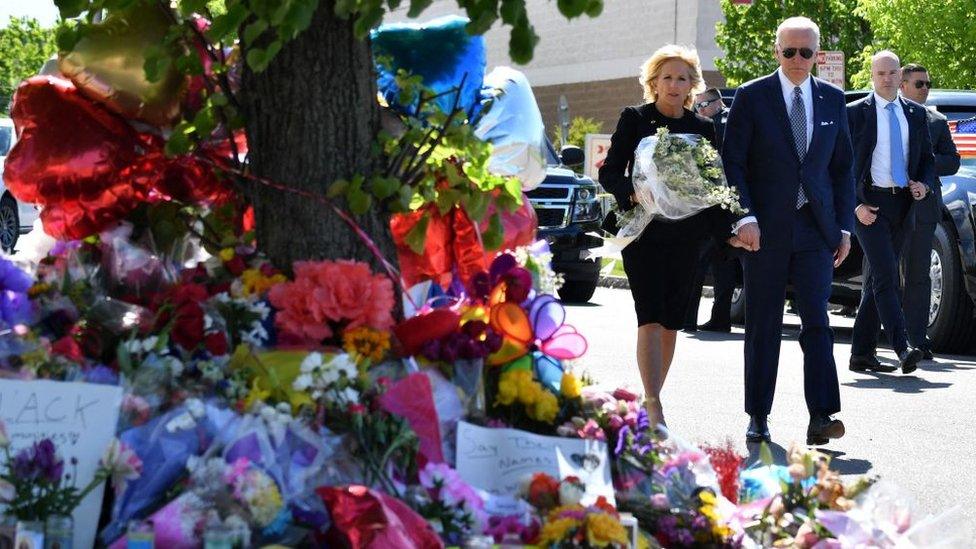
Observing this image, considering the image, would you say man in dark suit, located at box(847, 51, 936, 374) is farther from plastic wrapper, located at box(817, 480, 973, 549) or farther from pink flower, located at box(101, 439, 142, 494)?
pink flower, located at box(101, 439, 142, 494)

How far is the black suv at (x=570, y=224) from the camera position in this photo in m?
17.1

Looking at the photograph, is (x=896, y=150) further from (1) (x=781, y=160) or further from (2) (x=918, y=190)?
(1) (x=781, y=160)

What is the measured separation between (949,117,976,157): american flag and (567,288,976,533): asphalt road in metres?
1.72

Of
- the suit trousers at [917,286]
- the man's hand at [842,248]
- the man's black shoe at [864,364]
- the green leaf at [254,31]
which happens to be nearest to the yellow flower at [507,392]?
the green leaf at [254,31]

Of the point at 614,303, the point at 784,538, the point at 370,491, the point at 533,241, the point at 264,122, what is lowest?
the point at 614,303

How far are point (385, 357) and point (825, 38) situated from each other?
28.4 metres

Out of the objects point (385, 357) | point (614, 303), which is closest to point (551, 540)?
point (385, 357)

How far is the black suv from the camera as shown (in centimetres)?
1712

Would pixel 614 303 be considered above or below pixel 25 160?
below

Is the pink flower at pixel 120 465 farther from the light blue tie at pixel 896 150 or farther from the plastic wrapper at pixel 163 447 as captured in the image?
the light blue tie at pixel 896 150

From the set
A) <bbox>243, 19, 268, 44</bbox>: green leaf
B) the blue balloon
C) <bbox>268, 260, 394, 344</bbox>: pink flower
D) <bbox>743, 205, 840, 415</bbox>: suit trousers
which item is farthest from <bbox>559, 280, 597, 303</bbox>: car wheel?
<bbox>243, 19, 268, 44</bbox>: green leaf

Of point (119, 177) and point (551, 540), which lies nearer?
point (551, 540)

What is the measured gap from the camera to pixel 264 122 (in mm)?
4969

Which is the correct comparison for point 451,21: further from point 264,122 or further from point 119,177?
point 119,177
